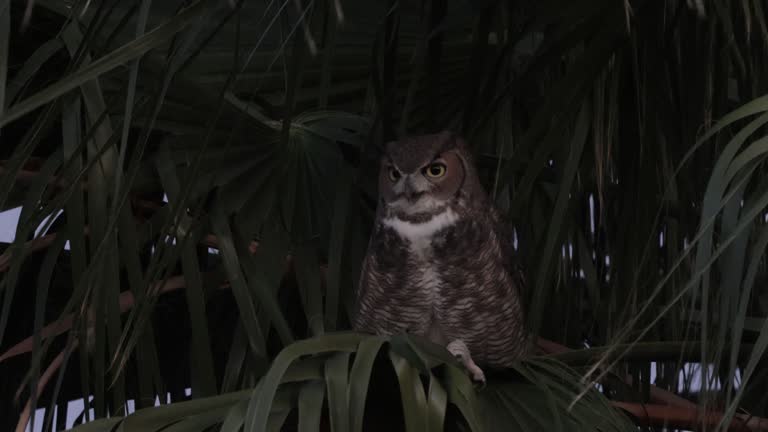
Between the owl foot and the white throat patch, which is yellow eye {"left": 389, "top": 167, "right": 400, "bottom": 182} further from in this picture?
the owl foot

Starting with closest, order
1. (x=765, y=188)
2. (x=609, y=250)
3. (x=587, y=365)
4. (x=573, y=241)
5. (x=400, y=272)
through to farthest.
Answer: (x=765, y=188) → (x=587, y=365) → (x=400, y=272) → (x=609, y=250) → (x=573, y=241)

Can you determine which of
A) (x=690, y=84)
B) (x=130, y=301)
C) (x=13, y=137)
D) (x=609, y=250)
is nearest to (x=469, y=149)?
(x=609, y=250)

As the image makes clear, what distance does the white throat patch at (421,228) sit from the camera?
246 centimetres

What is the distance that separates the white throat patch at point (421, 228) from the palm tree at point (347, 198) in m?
0.11

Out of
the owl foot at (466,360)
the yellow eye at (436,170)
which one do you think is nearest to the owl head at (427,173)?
the yellow eye at (436,170)

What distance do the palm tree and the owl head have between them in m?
0.06

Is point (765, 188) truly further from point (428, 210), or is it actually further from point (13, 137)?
point (13, 137)

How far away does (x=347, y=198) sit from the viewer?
A: 2531mm

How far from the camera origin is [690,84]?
2.26 metres

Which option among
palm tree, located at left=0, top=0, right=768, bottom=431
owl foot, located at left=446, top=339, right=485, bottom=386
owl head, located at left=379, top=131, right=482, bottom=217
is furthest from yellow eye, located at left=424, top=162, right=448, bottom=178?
owl foot, located at left=446, top=339, right=485, bottom=386

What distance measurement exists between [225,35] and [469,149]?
2.00ft

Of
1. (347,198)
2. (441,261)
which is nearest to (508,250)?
(441,261)

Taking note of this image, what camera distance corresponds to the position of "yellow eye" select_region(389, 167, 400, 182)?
8.48ft

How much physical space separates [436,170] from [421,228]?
162 mm
